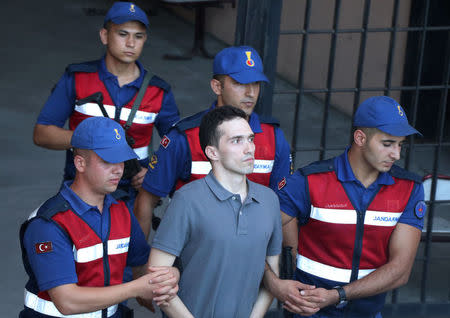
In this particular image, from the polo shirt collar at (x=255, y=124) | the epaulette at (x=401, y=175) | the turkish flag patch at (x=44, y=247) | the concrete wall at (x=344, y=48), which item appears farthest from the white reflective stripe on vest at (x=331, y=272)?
the concrete wall at (x=344, y=48)

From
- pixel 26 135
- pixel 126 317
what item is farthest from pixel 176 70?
pixel 126 317

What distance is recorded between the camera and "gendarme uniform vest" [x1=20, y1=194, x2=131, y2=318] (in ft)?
10.8

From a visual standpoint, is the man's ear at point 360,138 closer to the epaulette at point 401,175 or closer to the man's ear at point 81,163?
the epaulette at point 401,175

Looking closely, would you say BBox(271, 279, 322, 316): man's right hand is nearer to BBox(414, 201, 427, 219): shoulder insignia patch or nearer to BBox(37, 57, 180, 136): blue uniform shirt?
BBox(414, 201, 427, 219): shoulder insignia patch

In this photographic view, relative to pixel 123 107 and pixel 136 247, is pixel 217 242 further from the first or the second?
pixel 123 107

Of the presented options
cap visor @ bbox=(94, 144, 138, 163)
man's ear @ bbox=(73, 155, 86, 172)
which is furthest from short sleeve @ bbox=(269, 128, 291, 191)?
man's ear @ bbox=(73, 155, 86, 172)

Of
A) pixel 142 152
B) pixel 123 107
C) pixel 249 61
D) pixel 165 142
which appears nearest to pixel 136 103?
pixel 123 107

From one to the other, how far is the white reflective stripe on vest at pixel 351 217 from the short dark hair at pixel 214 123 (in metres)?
0.70

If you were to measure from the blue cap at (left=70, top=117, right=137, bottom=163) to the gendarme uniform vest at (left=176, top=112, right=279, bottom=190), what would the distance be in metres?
0.62

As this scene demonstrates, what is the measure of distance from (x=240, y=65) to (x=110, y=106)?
97 cm

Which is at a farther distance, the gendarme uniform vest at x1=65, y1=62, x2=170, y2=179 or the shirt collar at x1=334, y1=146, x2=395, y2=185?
the gendarme uniform vest at x1=65, y1=62, x2=170, y2=179

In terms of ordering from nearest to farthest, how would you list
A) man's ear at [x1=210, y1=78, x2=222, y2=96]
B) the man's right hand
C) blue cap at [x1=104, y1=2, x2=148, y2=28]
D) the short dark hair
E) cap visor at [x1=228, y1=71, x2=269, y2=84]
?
the short dark hair, the man's right hand, cap visor at [x1=228, y1=71, x2=269, y2=84], man's ear at [x1=210, y1=78, x2=222, y2=96], blue cap at [x1=104, y1=2, x2=148, y2=28]

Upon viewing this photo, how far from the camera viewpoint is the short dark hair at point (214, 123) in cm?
328

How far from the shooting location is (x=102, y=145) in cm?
335
